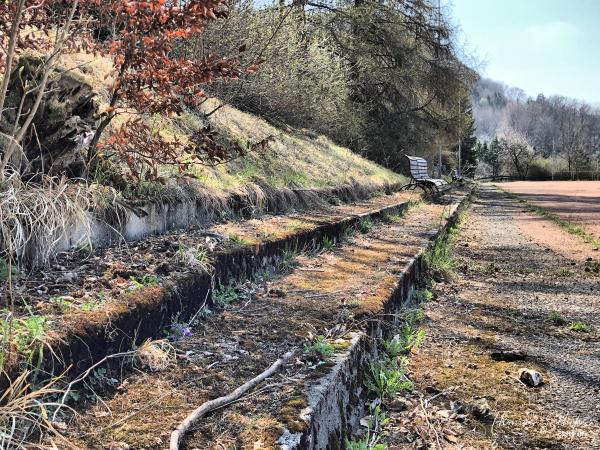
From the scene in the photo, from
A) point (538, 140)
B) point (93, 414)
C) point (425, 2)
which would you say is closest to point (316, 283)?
point (93, 414)

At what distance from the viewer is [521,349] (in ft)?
11.5

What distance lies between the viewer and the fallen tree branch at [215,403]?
1780 mm

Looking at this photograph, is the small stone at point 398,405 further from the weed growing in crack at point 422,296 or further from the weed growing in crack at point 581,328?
the weed growing in crack at point 422,296

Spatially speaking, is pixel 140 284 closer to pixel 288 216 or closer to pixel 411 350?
pixel 411 350

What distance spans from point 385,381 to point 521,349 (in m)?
1.15

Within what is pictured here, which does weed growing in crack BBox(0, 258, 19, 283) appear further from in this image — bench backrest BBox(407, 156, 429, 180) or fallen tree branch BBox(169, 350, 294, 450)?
bench backrest BBox(407, 156, 429, 180)

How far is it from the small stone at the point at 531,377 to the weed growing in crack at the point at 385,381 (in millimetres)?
615

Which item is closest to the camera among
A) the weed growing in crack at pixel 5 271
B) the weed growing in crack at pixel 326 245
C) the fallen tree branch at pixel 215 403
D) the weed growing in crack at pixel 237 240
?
the fallen tree branch at pixel 215 403

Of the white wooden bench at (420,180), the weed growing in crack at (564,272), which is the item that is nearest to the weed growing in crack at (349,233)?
the weed growing in crack at (564,272)

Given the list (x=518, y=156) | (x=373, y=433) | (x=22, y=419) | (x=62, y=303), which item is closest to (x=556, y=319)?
(x=373, y=433)

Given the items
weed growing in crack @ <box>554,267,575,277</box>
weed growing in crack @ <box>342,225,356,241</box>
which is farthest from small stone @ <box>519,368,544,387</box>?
weed growing in crack @ <box>342,225,356,241</box>

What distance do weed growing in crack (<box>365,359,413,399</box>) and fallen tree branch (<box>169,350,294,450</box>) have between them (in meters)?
0.56

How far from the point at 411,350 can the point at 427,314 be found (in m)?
0.93

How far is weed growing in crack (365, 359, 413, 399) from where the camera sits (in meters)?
2.78
